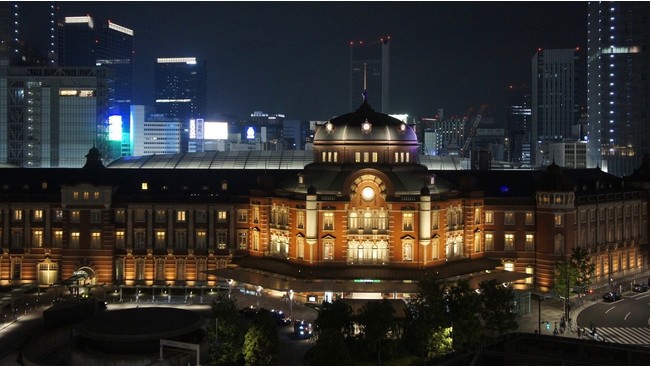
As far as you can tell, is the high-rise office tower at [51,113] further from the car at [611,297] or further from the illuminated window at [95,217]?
the car at [611,297]

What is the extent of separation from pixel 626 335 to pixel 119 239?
54899 millimetres

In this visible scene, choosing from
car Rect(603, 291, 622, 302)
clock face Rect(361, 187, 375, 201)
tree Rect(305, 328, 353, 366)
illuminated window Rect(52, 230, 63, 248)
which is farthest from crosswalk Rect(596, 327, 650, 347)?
illuminated window Rect(52, 230, 63, 248)

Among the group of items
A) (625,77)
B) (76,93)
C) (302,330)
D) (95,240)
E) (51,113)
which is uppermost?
(625,77)

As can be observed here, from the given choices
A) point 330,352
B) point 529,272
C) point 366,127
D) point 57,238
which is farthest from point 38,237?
point 529,272

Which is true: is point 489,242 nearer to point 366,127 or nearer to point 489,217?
point 489,217

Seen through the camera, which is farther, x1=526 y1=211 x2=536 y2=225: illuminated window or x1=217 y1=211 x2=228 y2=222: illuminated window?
x1=217 y1=211 x2=228 y2=222: illuminated window

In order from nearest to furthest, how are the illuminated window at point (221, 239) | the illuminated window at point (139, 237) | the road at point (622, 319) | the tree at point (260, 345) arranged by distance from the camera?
the tree at point (260, 345) → the road at point (622, 319) → the illuminated window at point (139, 237) → the illuminated window at point (221, 239)

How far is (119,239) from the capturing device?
310 feet

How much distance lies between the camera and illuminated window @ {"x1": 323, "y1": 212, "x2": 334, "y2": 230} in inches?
3420

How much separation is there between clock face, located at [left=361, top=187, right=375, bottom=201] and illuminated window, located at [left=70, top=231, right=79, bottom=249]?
32.9 metres

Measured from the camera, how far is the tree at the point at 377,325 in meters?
59.8

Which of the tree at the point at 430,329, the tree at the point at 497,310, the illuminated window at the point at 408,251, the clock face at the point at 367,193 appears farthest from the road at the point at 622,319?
the clock face at the point at 367,193

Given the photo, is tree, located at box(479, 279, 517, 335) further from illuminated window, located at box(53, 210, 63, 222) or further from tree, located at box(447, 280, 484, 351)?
illuminated window, located at box(53, 210, 63, 222)

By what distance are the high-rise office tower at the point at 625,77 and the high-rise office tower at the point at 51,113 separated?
11751 cm
